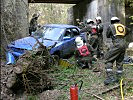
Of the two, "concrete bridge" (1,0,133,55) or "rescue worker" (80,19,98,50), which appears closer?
"concrete bridge" (1,0,133,55)

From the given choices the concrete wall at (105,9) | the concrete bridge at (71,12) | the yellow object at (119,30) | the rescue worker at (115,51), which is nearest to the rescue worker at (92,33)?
the concrete bridge at (71,12)

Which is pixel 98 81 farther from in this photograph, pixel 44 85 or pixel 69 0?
pixel 69 0

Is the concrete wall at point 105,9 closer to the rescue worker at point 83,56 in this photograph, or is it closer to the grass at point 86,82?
the rescue worker at point 83,56

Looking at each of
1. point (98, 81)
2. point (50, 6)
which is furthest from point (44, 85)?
point (50, 6)

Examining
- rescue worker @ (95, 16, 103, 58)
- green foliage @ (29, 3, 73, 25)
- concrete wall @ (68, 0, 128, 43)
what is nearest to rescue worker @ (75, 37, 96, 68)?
rescue worker @ (95, 16, 103, 58)

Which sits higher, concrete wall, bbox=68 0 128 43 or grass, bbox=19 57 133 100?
concrete wall, bbox=68 0 128 43

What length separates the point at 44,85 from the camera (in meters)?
7.50

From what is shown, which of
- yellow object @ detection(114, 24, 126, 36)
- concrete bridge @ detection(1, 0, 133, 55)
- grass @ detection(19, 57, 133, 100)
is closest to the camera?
grass @ detection(19, 57, 133, 100)

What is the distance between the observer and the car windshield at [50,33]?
11.6 metres

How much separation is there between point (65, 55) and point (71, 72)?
2.37m

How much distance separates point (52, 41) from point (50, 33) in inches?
32.1

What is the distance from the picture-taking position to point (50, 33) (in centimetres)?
1184

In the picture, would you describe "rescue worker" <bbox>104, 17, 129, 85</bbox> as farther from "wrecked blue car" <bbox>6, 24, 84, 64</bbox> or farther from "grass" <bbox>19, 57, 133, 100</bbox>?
"wrecked blue car" <bbox>6, 24, 84, 64</bbox>

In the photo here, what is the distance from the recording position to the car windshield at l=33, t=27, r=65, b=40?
11.6 metres
